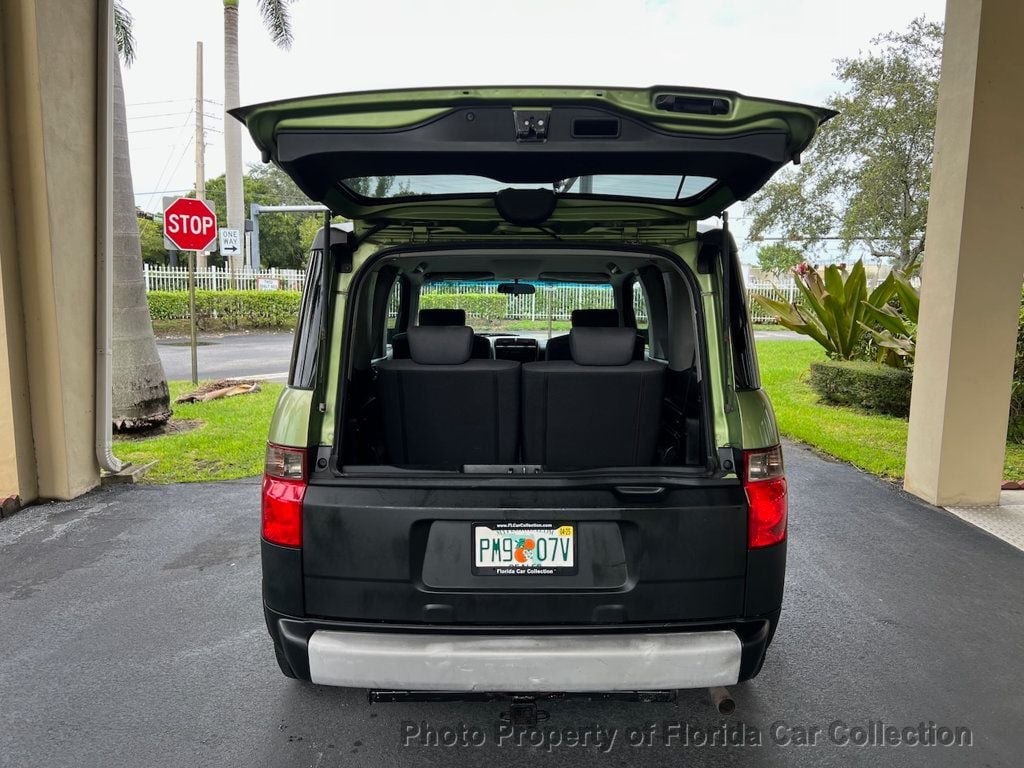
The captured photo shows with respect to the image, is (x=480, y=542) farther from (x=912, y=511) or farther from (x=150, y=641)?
(x=912, y=511)

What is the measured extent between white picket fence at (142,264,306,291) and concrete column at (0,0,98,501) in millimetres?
15637

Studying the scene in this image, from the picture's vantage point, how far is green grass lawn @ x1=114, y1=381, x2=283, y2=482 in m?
6.06

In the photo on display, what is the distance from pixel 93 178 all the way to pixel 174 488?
8.24ft

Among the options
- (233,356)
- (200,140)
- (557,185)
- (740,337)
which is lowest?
(233,356)

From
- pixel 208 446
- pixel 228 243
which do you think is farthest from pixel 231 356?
pixel 208 446

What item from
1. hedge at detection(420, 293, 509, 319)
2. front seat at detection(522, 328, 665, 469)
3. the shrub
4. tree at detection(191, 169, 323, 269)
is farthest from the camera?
tree at detection(191, 169, 323, 269)

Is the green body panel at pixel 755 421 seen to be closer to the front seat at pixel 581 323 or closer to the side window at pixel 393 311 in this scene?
the front seat at pixel 581 323

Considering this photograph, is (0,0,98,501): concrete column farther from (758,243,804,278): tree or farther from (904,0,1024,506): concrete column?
(758,243,804,278): tree

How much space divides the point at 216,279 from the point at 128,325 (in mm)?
17204

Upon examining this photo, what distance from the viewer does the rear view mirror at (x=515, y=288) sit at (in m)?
5.30

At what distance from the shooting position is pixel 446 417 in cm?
298

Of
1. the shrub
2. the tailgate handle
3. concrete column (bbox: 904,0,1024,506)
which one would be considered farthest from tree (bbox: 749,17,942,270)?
the tailgate handle

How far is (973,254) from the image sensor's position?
4934mm

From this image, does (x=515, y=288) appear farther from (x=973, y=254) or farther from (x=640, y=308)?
(x=973, y=254)
